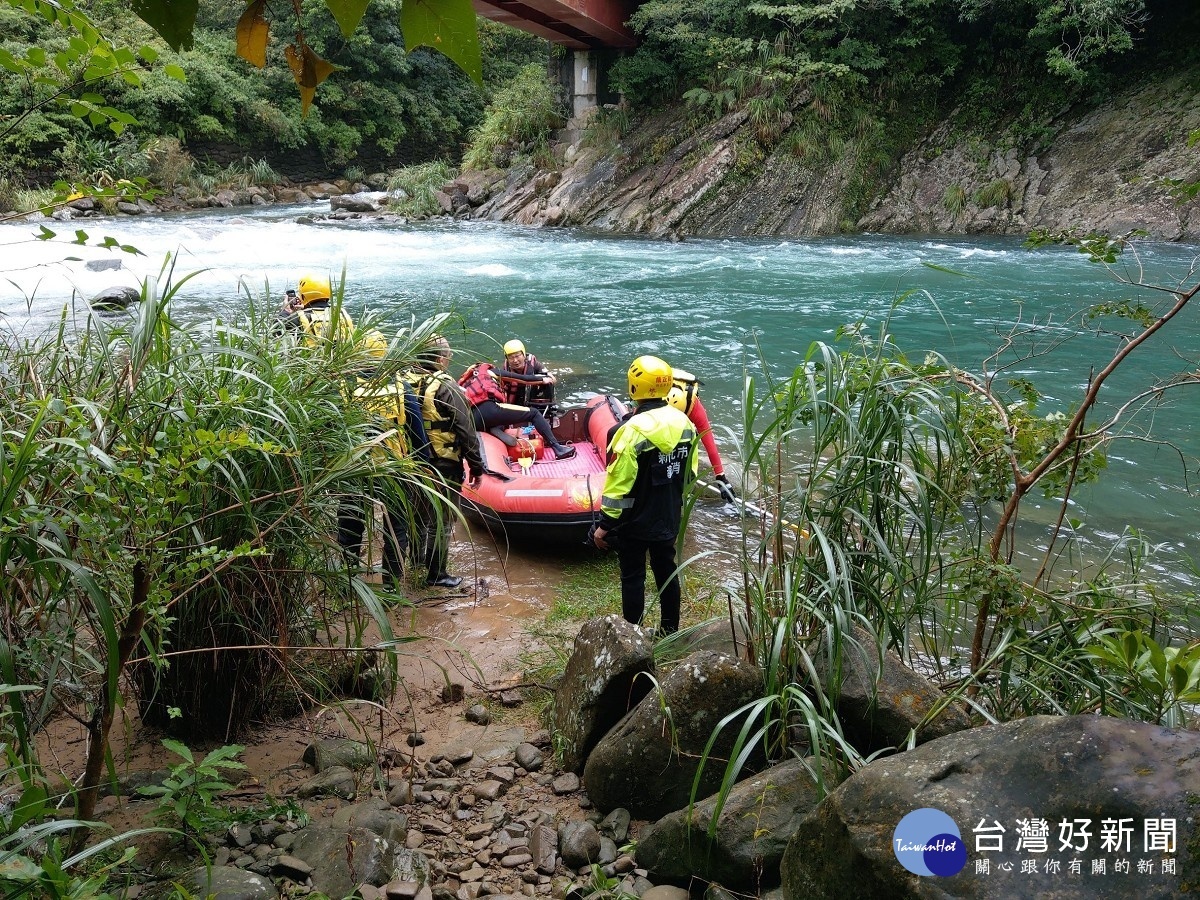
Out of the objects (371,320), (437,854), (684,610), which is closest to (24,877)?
(437,854)

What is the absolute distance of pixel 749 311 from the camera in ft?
37.5

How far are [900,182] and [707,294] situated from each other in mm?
7831

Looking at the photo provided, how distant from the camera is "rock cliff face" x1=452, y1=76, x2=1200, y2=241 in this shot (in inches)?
629

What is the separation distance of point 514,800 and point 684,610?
180 centimetres

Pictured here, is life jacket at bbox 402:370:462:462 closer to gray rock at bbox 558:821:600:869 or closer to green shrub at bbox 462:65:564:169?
gray rock at bbox 558:821:600:869

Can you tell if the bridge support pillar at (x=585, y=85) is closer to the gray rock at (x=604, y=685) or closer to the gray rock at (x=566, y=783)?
the gray rock at (x=604, y=685)

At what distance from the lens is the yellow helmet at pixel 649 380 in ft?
12.4

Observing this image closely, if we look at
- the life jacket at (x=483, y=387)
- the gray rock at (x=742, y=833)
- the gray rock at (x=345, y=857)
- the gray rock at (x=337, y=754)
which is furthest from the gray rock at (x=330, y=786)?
the life jacket at (x=483, y=387)

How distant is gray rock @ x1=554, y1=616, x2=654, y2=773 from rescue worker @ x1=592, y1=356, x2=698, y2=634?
64 centimetres

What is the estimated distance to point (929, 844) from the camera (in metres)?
1.71

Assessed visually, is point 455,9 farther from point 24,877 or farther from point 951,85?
point 951,85

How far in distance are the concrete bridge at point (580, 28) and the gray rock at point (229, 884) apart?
15.0 meters

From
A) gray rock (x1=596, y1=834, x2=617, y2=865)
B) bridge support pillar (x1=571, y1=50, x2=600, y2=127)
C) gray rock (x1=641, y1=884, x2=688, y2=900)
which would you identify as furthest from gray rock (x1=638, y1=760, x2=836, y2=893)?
bridge support pillar (x1=571, y1=50, x2=600, y2=127)

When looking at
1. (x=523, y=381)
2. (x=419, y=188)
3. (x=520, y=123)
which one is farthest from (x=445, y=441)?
(x=520, y=123)
